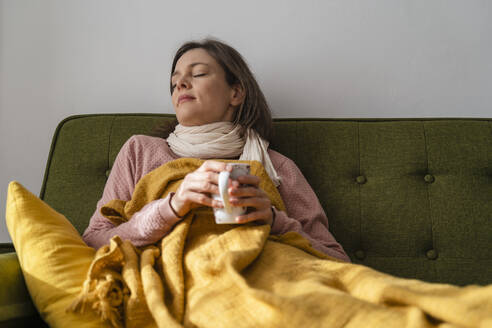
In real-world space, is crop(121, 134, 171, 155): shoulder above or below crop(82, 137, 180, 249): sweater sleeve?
above

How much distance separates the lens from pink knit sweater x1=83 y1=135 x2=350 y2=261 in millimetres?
938

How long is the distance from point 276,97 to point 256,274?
0.94 metres

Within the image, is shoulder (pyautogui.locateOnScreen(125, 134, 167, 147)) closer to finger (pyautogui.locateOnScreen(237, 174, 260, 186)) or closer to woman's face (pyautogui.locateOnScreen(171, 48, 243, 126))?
woman's face (pyautogui.locateOnScreen(171, 48, 243, 126))

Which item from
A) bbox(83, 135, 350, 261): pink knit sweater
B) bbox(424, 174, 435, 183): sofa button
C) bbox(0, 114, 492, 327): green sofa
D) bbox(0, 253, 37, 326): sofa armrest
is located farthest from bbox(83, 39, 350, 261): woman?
bbox(424, 174, 435, 183): sofa button

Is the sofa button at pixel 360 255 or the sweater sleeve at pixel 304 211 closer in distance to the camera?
the sweater sleeve at pixel 304 211

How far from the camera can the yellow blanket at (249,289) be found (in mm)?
591

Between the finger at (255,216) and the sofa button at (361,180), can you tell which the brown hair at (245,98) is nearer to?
the sofa button at (361,180)

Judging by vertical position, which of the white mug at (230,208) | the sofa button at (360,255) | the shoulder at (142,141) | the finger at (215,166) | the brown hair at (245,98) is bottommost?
the sofa button at (360,255)

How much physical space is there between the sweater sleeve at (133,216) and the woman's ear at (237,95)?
341 millimetres

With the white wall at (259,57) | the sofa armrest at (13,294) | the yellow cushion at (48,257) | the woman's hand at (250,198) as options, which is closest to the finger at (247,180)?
the woman's hand at (250,198)

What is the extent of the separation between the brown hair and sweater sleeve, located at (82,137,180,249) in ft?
0.58

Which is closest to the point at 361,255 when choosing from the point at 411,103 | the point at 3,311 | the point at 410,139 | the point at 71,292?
the point at 410,139

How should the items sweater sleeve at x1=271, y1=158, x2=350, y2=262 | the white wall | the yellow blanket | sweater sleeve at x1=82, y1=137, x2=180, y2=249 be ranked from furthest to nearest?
the white wall < sweater sleeve at x1=271, y1=158, x2=350, y2=262 < sweater sleeve at x1=82, y1=137, x2=180, y2=249 < the yellow blanket

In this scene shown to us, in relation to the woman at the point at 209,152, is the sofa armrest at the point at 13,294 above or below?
below
